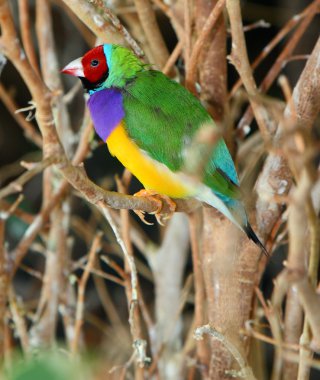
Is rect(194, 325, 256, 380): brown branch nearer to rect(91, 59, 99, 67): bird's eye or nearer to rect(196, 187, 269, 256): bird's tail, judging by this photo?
rect(196, 187, 269, 256): bird's tail

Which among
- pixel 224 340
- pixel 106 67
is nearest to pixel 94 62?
pixel 106 67

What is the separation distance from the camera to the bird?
3.37 ft

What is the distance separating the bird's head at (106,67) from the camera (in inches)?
44.4

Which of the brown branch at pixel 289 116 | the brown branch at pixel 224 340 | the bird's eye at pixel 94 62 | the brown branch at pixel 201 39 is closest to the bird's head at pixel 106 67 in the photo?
the bird's eye at pixel 94 62

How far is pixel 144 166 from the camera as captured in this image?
1097mm

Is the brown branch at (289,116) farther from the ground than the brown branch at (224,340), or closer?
farther from the ground

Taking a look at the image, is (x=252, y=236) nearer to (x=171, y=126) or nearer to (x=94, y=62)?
(x=171, y=126)

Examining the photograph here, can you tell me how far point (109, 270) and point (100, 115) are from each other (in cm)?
115

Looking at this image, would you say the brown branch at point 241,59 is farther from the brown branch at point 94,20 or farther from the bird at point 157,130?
the brown branch at point 94,20

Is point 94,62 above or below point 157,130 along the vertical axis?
above

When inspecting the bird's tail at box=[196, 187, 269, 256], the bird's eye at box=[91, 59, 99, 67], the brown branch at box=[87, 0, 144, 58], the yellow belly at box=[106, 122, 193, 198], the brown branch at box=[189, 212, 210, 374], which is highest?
the brown branch at box=[87, 0, 144, 58]

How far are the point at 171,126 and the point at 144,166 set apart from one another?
0.10 metres

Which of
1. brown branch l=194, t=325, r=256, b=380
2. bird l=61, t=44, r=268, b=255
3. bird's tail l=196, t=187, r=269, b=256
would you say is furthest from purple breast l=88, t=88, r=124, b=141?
brown branch l=194, t=325, r=256, b=380

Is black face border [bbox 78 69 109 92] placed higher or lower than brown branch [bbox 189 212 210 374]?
higher
